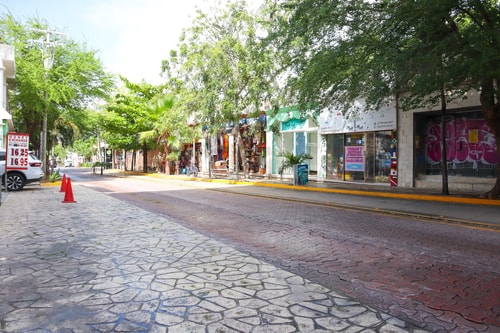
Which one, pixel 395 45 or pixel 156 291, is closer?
pixel 156 291

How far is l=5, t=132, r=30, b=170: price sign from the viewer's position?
472 inches

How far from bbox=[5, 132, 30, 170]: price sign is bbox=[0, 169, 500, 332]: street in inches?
121

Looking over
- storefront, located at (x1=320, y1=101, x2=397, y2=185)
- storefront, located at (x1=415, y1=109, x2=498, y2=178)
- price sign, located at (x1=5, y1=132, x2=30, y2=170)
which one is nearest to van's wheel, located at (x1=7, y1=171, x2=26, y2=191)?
price sign, located at (x1=5, y1=132, x2=30, y2=170)

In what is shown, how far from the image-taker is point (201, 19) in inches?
826

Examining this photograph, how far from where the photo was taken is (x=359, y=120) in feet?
61.7

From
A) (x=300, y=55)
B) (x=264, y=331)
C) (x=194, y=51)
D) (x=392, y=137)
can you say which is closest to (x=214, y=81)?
(x=194, y=51)

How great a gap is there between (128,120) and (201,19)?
49.1ft

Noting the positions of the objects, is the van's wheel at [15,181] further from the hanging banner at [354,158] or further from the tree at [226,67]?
the hanging banner at [354,158]

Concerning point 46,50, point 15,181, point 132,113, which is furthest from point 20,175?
point 132,113

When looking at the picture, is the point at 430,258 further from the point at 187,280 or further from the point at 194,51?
the point at 194,51

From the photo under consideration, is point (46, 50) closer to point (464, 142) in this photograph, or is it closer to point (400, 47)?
point (400, 47)

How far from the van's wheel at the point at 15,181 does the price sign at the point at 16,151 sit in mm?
4099

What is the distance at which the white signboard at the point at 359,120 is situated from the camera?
1727cm

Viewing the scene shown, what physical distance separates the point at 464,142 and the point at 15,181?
1916cm
